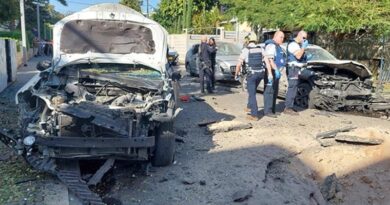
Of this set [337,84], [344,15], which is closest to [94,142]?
[337,84]

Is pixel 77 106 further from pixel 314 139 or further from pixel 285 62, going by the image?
pixel 285 62

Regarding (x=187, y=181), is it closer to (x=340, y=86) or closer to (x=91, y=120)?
(x=91, y=120)

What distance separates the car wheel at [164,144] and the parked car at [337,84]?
5371 millimetres

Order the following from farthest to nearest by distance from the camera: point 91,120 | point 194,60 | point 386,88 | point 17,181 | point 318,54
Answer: point 194,60
point 386,88
point 318,54
point 17,181
point 91,120

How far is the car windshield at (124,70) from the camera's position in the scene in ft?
21.2

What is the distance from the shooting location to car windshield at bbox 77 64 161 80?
21.2 ft

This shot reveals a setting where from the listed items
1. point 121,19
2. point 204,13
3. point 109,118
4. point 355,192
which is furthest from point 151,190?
point 204,13

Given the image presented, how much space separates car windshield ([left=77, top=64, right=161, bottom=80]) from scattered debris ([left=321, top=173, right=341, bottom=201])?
9.01 ft

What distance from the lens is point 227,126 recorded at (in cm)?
776

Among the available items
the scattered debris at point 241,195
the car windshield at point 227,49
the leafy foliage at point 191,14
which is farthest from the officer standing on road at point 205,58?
the leafy foliage at point 191,14

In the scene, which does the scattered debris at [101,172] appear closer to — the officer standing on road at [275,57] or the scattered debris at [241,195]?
the scattered debris at [241,195]

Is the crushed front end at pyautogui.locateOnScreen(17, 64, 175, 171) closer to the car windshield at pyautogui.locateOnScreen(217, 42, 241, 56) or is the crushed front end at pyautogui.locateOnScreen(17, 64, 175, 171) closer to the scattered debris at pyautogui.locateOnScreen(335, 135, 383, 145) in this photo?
the scattered debris at pyautogui.locateOnScreen(335, 135, 383, 145)

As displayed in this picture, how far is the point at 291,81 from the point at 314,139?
7.33ft

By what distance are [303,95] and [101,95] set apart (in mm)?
6035
